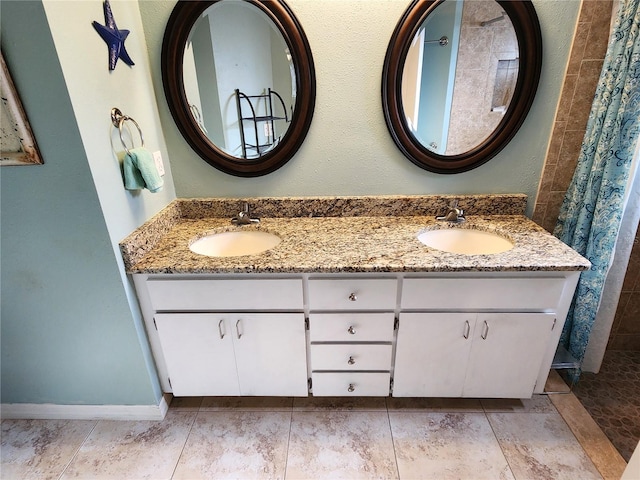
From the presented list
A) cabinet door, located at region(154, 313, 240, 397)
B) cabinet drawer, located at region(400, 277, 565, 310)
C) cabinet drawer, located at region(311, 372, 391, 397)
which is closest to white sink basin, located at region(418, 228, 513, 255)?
cabinet drawer, located at region(400, 277, 565, 310)

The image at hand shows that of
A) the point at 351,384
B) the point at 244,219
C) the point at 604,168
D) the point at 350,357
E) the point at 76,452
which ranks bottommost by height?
the point at 76,452

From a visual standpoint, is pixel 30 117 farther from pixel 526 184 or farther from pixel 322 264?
pixel 526 184

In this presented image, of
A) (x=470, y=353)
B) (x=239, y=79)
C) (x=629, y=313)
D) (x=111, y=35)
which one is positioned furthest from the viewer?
(x=629, y=313)

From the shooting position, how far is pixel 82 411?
5.18 feet

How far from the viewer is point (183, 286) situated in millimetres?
1346

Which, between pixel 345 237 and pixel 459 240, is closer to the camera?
pixel 345 237

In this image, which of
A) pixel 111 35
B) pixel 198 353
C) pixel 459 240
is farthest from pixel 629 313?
pixel 111 35

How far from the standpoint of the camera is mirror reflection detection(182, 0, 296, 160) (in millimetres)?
1478

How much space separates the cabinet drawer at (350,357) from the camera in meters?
1.45

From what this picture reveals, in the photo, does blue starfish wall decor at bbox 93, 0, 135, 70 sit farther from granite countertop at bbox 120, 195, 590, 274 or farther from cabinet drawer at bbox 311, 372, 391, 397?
cabinet drawer at bbox 311, 372, 391, 397

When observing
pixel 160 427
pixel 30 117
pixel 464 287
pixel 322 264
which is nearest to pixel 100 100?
pixel 30 117

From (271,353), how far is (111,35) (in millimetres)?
1380

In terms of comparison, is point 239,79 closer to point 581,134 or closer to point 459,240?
point 459,240

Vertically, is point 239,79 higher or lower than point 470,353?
higher
